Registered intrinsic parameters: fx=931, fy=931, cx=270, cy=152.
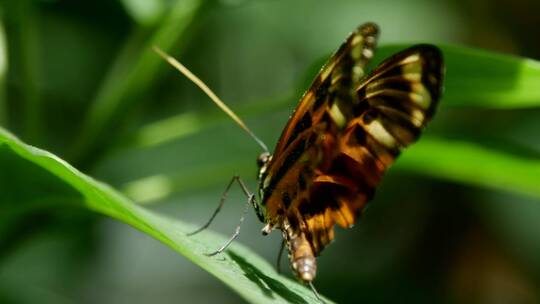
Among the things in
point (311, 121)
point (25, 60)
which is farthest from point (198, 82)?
point (25, 60)

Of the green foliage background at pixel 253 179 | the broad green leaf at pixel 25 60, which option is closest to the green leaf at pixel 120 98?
the broad green leaf at pixel 25 60

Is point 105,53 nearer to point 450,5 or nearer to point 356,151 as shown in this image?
point 450,5

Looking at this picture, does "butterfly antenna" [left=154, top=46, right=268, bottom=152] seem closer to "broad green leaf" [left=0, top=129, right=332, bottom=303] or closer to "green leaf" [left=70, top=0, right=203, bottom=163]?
"green leaf" [left=70, top=0, right=203, bottom=163]

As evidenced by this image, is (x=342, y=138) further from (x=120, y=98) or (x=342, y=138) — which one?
(x=120, y=98)

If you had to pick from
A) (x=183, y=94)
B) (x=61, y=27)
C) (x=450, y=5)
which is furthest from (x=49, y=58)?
(x=450, y=5)

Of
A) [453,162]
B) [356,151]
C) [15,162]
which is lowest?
[453,162]

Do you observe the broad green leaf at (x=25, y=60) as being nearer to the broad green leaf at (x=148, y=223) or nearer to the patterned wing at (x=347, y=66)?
the broad green leaf at (x=148, y=223)

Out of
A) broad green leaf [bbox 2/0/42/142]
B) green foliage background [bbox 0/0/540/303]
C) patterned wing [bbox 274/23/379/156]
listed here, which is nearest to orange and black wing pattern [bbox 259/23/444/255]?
patterned wing [bbox 274/23/379/156]
